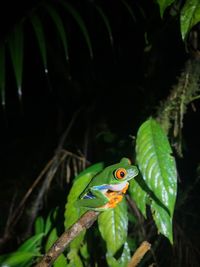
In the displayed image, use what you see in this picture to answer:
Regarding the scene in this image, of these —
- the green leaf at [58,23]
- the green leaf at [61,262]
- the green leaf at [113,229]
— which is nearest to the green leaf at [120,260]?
the green leaf at [113,229]

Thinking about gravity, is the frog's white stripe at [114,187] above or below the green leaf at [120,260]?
above

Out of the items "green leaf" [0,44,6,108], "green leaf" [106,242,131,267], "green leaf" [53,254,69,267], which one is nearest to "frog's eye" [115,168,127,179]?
"green leaf" [106,242,131,267]

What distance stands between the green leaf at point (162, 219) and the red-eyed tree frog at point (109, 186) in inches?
3.9

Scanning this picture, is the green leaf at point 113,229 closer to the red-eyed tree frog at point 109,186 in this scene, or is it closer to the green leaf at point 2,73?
the red-eyed tree frog at point 109,186

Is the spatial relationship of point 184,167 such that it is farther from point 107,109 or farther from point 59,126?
point 59,126

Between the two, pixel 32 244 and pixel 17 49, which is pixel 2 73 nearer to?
pixel 17 49

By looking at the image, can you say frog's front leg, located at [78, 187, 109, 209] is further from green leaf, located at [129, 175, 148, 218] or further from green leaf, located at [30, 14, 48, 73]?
green leaf, located at [30, 14, 48, 73]

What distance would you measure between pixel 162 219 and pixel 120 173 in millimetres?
169

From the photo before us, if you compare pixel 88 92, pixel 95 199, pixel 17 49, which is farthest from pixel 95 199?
pixel 88 92

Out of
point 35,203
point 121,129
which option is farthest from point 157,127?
point 121,129

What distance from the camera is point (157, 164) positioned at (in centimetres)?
90

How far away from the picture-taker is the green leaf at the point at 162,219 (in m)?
0.89

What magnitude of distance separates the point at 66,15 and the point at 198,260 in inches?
70.2

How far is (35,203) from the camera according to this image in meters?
1.96
